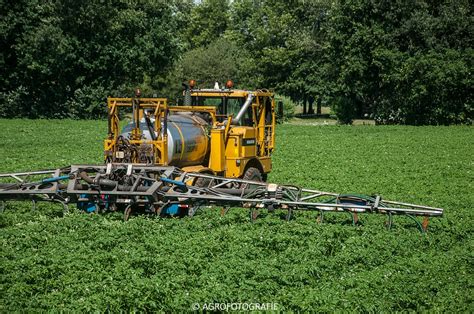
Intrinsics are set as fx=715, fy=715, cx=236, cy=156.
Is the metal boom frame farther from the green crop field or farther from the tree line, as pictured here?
the tree line

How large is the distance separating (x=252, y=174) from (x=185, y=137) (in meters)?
2.66

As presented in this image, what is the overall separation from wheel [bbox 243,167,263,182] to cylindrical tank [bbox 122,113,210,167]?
1.33 m

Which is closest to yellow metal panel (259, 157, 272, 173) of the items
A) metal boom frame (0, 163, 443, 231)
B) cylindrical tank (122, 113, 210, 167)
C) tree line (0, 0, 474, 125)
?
cylindrical tank (122, 113, 210, 167)

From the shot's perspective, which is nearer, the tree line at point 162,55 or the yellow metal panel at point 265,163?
the yellow metal panel at point 265,163

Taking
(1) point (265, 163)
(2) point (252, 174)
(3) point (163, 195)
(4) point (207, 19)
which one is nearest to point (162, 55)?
(1) point (265, 163)

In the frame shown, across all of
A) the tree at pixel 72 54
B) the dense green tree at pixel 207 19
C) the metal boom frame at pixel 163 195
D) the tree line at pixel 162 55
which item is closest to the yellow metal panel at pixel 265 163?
Answer: the metal boom frame at pixel 163 195

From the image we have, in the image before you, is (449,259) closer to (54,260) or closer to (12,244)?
(54,260)

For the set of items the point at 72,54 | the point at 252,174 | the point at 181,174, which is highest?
the point at 72,54

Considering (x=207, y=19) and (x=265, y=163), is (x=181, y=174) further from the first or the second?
(x=207, y=19)

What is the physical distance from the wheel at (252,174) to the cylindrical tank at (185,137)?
4.36 feet

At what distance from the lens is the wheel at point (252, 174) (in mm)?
17531

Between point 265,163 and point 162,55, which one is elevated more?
point 162,55

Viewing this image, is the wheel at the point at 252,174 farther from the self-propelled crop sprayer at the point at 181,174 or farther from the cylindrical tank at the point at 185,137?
the cylindrical tank at the point at 185,137

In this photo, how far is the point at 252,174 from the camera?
17797mm
